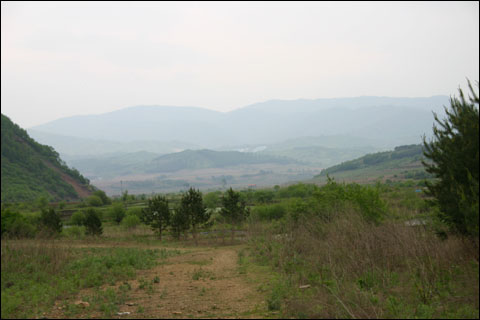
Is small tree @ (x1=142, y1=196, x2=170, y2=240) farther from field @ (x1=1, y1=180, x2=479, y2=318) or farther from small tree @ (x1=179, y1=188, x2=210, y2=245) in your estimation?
field @ (x1=1, y1=180, x2=479, y2=318)

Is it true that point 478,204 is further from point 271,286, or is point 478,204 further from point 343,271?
point 271,286

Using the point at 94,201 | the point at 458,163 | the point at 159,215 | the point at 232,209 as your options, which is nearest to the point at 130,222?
the point at 159,215

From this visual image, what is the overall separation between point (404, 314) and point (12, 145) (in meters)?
105

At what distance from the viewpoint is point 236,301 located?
10516 mm

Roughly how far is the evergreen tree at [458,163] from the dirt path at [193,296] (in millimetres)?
5433

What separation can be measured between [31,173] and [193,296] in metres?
92.5

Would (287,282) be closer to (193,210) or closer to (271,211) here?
(193,210)

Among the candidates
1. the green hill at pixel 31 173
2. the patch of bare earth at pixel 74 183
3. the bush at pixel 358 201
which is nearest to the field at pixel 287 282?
the bush at pixel 358 201

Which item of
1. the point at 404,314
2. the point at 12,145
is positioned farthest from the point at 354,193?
the point at 12,145

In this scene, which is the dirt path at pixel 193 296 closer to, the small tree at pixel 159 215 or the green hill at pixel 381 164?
the small tree at pixel 159 215

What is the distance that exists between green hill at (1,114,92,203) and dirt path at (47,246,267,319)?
239 feet

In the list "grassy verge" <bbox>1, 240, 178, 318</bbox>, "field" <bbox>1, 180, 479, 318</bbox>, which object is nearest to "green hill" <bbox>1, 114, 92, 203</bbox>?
"grassy verge" <bbox>1, 240, 178, 318</bbox>

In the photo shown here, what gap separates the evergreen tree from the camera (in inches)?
345

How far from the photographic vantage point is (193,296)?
433 inches
